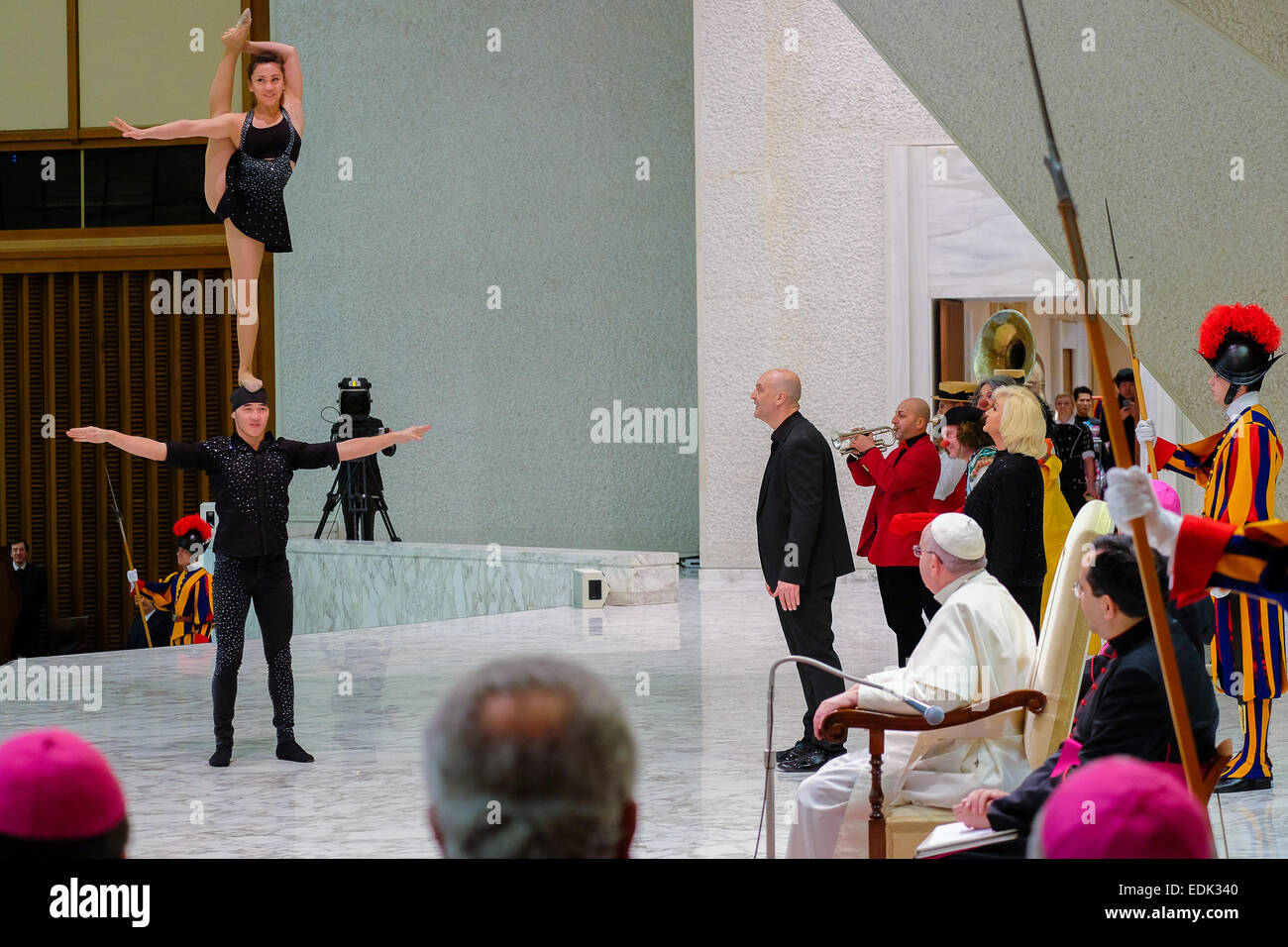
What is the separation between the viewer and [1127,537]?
279 centimetres

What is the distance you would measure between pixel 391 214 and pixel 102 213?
2791 mm

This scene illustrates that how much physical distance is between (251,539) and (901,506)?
2.61m

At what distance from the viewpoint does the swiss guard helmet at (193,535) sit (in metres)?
10.5

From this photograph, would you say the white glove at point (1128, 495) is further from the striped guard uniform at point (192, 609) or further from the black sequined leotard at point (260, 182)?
the striped guard uniform at point (192, 609)

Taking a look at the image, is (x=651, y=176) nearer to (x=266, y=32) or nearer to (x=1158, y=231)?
(x=266, y=32)

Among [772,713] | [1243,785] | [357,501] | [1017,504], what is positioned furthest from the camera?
[357,501]

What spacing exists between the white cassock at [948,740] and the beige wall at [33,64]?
12649 mm

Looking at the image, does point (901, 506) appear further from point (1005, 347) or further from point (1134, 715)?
point (1134, 715)

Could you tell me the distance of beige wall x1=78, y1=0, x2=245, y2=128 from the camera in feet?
45.4

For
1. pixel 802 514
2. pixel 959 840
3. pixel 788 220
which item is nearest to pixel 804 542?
pixel 802 514

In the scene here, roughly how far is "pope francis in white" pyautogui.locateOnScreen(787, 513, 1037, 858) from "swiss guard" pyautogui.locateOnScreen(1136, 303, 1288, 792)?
1.59 metres

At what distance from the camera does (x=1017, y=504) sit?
506 cm

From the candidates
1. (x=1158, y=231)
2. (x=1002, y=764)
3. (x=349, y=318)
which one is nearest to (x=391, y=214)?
(x=349, y=318)
